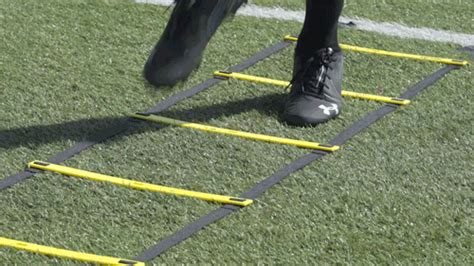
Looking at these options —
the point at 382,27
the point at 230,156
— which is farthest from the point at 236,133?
the point at 382,27

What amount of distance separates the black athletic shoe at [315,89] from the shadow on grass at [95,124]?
4.4 inches

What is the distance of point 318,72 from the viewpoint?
4.15m

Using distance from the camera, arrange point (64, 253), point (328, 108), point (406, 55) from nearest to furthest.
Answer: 1. point (64, 253)
2. point (328, 108)
3. point (406, 55)

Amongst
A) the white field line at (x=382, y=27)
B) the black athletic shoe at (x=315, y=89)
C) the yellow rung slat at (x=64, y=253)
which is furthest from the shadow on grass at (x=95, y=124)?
the white field line at (x=382, y=27)

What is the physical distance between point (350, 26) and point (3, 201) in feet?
7.22

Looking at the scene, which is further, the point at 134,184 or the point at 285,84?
the point at 285,84

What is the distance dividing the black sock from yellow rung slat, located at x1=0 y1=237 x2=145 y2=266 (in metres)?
1.41

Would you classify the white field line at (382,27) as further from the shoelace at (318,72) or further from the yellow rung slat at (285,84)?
the shoelace at (318,72)

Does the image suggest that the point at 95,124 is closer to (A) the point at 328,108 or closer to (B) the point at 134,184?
(B) the point at 134,184

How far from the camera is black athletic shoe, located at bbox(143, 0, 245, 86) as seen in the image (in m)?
3.67

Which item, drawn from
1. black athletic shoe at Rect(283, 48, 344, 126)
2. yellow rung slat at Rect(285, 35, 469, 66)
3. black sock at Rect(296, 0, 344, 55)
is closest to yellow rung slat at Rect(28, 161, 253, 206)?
black athletic shoe at Rect(283, 48, 344, 126)

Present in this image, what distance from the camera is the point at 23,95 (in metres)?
4.25

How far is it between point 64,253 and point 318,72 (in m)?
1.43

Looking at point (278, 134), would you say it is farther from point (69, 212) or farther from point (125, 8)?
point (125, 8)
